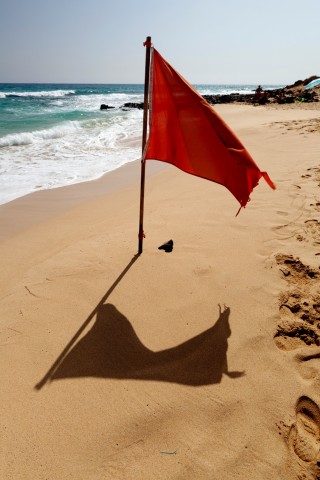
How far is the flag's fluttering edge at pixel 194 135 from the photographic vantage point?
9.02 ft

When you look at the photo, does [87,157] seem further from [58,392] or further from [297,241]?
[58,392]

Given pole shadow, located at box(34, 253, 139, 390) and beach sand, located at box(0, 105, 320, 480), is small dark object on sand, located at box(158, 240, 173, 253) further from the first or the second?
pole shadow, located at box(34, 253, 139, 390)

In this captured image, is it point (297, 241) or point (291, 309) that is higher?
point (297, 241)

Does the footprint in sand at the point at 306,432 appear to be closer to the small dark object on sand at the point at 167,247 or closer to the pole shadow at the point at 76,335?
the pole shadow at the point at 76,335

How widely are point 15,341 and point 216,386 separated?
1.68 m

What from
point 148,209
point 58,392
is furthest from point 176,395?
point 148,209

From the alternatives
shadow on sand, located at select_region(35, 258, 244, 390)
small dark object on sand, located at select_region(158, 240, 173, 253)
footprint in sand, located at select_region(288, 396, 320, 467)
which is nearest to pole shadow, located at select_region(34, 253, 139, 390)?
shadow on sand, located at select_region(35, 258, 244, 390)

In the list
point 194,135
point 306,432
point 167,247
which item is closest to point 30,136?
point 167,247

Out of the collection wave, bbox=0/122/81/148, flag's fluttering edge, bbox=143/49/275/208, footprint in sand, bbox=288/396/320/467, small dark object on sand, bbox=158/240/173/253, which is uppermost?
flag's fluttering edge, bbox=143/49/275/208

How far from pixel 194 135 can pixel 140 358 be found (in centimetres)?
210

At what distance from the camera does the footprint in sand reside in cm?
172

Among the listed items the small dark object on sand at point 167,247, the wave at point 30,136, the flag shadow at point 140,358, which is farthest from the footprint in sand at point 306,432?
the wave at point 30,136

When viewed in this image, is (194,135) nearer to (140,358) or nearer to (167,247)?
(167,247)

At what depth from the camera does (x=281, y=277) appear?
3135mm
